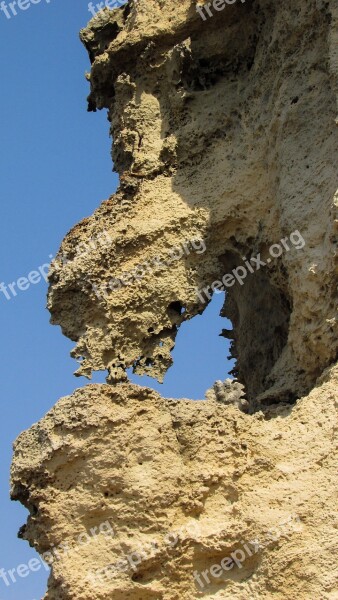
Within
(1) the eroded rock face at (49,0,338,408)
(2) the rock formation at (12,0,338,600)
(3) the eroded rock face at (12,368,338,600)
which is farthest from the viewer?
(1) the eroded rock face at (49,0,338,408)

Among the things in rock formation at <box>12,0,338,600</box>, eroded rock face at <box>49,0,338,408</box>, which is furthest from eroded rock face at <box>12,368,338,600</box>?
eroded rock face at <box>49,0,338,408</box>

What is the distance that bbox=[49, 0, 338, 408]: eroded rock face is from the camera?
8125 millimetres

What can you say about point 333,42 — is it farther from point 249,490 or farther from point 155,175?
point 249,490

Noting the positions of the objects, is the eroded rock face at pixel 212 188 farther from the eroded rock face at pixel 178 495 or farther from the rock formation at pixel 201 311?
the eroded rock face at pixel 178 495

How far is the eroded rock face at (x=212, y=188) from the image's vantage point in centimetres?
812

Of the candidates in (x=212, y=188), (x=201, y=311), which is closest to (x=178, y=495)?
(x=201, y=311)

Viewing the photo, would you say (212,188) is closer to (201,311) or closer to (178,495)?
(201,311)

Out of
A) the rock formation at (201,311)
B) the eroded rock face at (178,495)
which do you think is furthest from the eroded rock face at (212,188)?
the eroded rock face at (178,495)

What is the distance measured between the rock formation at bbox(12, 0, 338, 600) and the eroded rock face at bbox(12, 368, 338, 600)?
0.04 feet

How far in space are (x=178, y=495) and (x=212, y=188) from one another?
277 cm

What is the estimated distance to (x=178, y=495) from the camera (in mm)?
7199

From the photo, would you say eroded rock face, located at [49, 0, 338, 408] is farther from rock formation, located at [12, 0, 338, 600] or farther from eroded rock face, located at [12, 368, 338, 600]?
eroded rock face, located at [12, 368, 338, 600]

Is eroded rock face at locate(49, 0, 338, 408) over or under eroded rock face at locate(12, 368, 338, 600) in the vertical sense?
over

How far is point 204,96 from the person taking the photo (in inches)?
375
